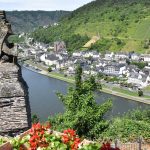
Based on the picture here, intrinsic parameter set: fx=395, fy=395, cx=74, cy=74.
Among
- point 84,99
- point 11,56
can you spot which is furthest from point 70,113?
point 11,56

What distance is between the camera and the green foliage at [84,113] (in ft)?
39.1

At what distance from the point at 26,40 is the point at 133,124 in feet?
460

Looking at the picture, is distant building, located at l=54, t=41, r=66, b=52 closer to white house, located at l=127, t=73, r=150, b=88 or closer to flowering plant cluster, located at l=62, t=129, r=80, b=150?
white house, located at l=127, t=73, r=150, b=88

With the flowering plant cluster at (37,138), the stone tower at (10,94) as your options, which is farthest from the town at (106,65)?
the flowering plant cluster at (37,138)

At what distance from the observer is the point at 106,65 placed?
76.9 meters

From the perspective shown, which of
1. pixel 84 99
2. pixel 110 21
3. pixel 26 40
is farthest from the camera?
pixel 26 40

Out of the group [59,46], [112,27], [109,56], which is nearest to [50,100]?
[109,56]

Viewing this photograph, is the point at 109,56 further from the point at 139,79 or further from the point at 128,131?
the point at 128,131

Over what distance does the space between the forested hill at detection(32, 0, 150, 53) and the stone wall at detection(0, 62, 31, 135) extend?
8235 centimetres

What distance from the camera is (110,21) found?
357 ft

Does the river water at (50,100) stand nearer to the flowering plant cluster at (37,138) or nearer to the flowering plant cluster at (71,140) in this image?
the flowering plant cluster at (37,138)

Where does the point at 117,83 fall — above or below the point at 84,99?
below

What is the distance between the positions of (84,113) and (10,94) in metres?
6.36

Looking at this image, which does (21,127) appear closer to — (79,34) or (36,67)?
(36,67)
